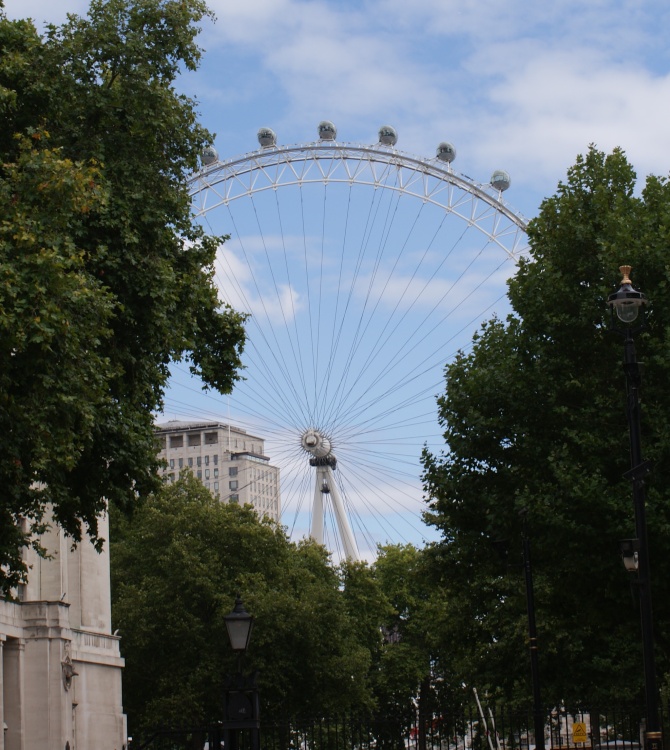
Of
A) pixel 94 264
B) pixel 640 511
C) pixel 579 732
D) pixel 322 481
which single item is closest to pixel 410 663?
pixel 322 481

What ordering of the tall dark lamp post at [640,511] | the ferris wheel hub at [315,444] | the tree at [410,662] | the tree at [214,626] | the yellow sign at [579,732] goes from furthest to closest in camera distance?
the tree at [410,662] → the ferris wheel hub at [315,444] → the tree at [214,626] → the yellow sign at [579,732] → the tall dark lamp post at [640,511]

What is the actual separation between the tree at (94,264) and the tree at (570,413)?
7333 mm

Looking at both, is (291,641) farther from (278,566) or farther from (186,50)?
(186,50)

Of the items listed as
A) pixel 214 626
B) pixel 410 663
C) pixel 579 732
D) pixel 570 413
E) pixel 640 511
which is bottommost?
pixel 579 732

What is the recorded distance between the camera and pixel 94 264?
25.3 m

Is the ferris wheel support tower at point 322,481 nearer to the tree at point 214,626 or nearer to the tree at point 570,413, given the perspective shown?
the tree at point 214,626

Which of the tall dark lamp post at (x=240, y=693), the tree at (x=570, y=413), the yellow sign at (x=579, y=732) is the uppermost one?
the tree at (x=570, y=413)

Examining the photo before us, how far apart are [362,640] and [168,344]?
201 ft

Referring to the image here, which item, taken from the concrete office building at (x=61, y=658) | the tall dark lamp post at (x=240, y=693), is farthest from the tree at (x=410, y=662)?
the tall dark lamp post at (x=240, y=693)

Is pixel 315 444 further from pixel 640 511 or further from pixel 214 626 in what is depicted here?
pixel 640 511

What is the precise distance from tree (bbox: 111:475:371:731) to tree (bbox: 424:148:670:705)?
93.4ft

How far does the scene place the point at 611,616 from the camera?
32.8 meters

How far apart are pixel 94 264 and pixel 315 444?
44.8 m

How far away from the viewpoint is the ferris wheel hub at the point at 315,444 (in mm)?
69562
